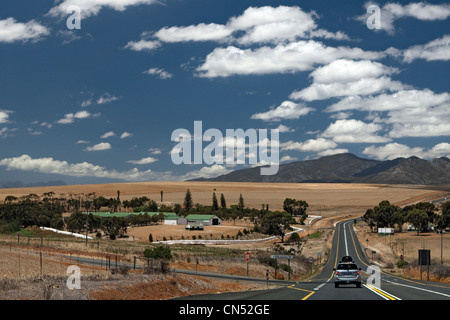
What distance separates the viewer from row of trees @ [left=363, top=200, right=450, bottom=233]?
132 meters

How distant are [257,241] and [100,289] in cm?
9098

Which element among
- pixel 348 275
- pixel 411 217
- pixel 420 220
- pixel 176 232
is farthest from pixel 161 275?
pixel 411 217

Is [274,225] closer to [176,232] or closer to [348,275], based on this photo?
[176,232]

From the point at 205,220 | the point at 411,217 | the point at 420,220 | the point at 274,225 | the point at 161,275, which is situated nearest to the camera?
the point at 161,275

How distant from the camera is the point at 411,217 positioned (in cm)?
13562

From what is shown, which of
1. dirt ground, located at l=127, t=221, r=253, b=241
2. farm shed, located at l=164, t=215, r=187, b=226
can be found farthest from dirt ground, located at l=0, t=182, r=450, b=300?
farm shed, located at l=164, t=215, r=187, b=226

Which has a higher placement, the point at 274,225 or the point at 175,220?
the point at 274,225

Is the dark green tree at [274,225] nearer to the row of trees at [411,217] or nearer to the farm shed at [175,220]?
the farm shed at [175,220]

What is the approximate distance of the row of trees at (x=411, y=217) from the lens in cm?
13212

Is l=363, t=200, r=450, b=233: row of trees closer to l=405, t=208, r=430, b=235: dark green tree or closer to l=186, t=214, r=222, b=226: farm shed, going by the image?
l=405, t=208, r=430, b=235: dark green tree

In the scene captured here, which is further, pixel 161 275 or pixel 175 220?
pixel 175 220

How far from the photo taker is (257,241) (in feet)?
367

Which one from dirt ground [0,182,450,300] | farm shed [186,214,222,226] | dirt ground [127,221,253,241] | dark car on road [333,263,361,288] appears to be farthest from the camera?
farm shed [186,214,222,226]
